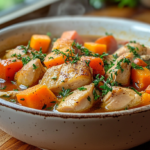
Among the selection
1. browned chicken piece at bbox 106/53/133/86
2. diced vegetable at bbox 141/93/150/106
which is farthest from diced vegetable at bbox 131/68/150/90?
diced vegetable at bbox 141/93/150/106

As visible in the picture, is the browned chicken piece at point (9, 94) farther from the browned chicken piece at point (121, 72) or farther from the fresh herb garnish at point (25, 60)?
the browned chicken piece at point (121, 72)

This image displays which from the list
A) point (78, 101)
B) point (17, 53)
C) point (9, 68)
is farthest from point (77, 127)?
point (17, 53)

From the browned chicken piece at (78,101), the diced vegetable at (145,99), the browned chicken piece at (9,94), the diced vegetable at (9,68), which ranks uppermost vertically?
the diced vegetable at (9,68)

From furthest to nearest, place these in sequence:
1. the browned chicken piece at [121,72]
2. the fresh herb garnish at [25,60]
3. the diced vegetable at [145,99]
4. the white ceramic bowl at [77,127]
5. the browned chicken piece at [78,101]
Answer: the fresh herb garnish at [25,60], the browned chicken piece at [121,72], the diced vegetable at [145,99], the browned chicken piece at [78,101], the white ceramic bowl at [77,127]

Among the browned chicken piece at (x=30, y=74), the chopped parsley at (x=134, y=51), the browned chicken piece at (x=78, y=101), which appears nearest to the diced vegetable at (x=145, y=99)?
the browned chicken piece at (x=78, y=101)

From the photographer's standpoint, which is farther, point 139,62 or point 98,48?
point 98,48

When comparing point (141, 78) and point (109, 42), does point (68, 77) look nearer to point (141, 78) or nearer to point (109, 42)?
point (141, 78)
